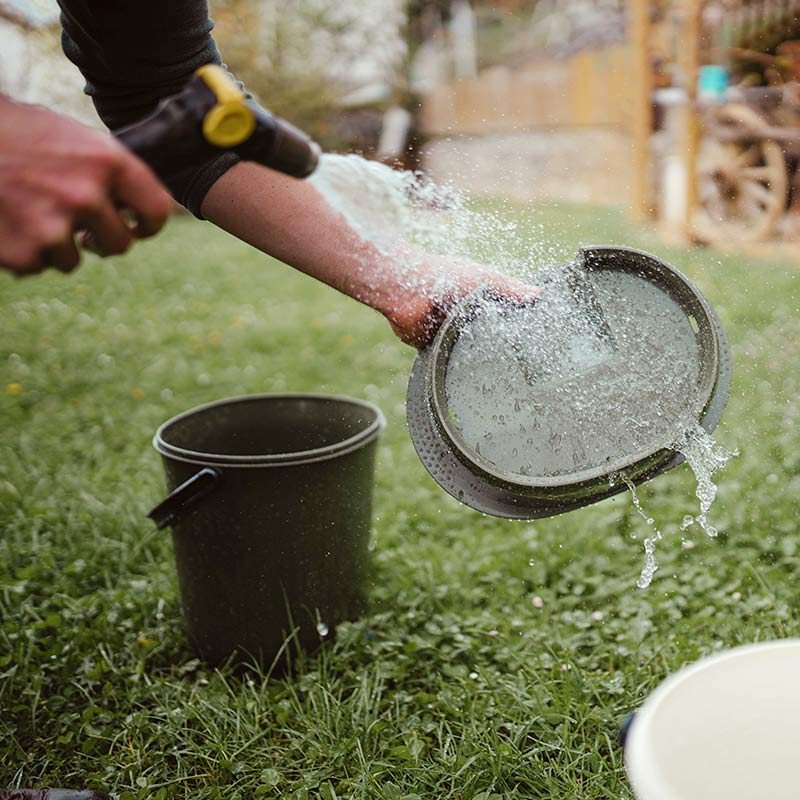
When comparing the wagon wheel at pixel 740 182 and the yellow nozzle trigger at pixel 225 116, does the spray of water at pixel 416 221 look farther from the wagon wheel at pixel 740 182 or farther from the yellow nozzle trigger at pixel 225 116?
the wagon wheel at pixel 740 182

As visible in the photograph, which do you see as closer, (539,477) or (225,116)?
(225,116)

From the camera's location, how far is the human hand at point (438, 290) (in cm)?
192

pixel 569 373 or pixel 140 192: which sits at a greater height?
pixel 140 192

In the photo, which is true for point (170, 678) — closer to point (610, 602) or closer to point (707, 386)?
point (610, 602)

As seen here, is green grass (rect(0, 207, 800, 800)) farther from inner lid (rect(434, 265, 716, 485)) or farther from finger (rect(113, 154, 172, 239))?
finger (rect(113, 154, 172, 239))

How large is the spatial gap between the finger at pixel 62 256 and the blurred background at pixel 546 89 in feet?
10.1

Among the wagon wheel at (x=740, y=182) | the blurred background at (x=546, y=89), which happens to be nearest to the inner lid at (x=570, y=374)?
the blurred background at (x=546, y=89)

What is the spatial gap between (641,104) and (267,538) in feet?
21.8

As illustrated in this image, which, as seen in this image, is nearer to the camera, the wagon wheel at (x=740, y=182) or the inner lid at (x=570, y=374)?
the inner lid at (x=570, y=374)

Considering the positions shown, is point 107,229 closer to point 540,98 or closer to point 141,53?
point 141,53

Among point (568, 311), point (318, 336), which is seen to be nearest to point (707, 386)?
point (568, 311)

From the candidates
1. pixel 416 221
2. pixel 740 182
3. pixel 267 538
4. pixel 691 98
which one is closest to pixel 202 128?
pixel 416 221

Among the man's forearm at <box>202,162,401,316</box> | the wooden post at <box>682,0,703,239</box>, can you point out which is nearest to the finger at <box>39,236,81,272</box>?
the man's forearm at <box>202,162,401,316</box>

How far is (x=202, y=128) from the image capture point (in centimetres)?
122
